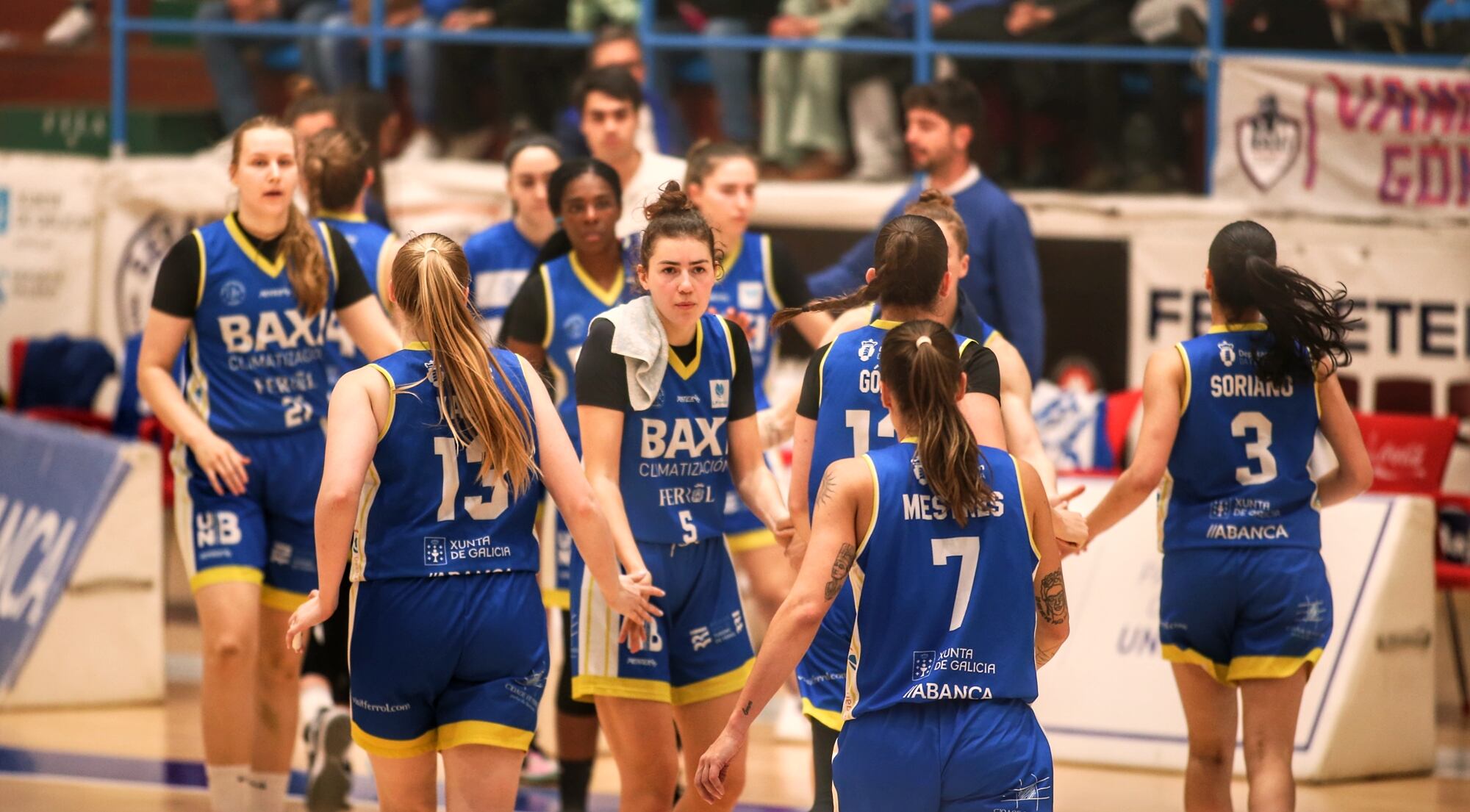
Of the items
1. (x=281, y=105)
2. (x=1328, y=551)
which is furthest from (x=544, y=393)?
(x=281, y=105)

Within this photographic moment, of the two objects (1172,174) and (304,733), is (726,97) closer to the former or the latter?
(1172,174)

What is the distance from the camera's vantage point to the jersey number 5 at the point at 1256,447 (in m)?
5.10

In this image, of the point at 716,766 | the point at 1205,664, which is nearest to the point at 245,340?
the point at 716,766

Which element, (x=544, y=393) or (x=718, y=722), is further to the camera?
(x=718, y=722)

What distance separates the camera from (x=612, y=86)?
23.2 ft

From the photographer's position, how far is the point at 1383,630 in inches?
282

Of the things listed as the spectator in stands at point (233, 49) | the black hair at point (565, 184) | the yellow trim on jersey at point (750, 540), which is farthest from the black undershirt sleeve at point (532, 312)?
the spectator in stands at point (233, 49)

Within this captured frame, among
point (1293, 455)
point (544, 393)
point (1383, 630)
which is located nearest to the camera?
point (544, 393)

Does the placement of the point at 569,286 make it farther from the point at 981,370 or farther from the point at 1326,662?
the point at 1326,662

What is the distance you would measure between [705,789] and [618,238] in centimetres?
262

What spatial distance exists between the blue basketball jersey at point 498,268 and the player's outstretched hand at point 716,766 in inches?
133

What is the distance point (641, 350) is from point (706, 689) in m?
0.95

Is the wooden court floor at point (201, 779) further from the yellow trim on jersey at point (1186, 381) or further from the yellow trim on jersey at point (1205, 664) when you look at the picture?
the yellow trim on jersey at point (1186, 381)

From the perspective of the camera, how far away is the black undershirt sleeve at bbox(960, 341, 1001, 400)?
14.8 feet
